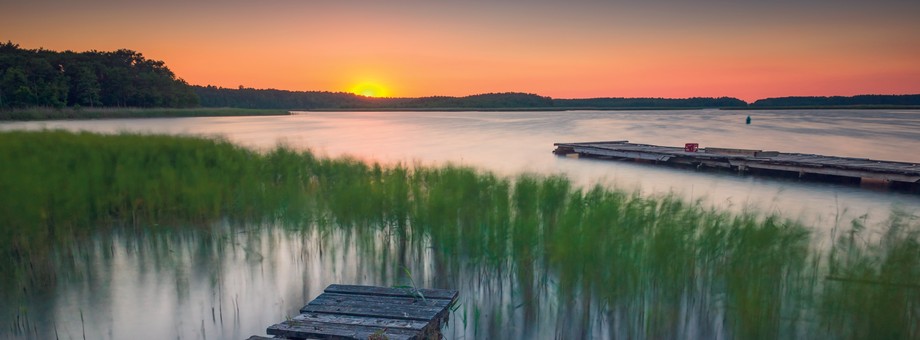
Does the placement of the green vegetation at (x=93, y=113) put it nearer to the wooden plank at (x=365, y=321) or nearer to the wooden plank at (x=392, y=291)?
the wooden plank at (x=392, y=291)

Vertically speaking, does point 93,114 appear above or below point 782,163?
above

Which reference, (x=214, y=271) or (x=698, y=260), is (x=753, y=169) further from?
(x=214, y=271)

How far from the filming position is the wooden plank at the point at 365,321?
4363 mm

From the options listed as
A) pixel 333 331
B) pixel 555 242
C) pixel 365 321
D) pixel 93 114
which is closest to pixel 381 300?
pixel 365 321

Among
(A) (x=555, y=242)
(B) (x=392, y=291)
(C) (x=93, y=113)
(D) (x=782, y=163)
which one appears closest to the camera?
(B) (x=392, y=291)

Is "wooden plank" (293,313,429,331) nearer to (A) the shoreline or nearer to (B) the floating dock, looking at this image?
(B) the floating dock

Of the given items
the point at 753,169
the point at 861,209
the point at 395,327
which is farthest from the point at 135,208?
the point at 753,169

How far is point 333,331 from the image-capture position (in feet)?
13.9

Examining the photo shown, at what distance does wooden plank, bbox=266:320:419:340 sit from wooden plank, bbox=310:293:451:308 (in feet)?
1.95

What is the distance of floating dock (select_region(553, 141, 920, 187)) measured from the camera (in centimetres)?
1434

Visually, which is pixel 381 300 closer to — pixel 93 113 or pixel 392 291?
pixel 392 291

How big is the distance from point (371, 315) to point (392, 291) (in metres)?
0.64

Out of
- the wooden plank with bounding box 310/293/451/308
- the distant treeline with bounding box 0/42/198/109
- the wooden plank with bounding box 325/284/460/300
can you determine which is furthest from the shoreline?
the wooden plank with bounding box 310/293/451/308

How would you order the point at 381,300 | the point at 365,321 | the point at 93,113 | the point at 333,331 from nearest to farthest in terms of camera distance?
the point at 333,331, the point at 365,321, the point at 381,300, the point at 93,113
